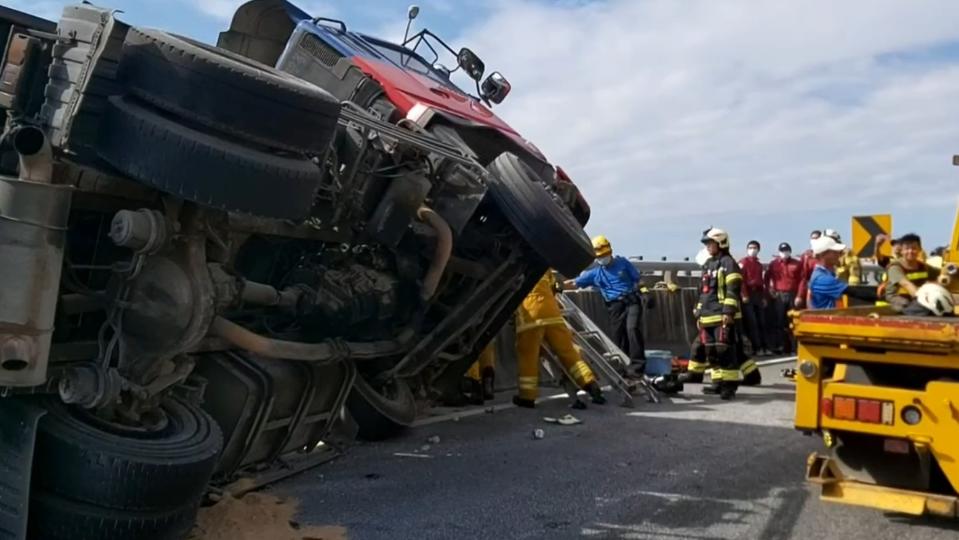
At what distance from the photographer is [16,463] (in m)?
2.90

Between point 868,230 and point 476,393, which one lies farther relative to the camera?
point 868,230

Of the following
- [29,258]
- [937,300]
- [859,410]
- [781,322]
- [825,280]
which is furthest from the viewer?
[781,322]

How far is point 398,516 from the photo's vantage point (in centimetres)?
433

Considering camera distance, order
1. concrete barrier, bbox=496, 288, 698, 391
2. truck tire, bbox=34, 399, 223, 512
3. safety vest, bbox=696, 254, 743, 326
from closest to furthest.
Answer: truck tire, bbox=34, 399, 223, 512 < safety vest, bbox=696, 254, 743, 326 < concrete barrier, bbox=496, 288, 698, 391

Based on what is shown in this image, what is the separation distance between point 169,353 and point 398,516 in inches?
62.5

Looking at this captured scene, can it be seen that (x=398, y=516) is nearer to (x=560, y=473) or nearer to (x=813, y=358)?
(x=560, y=473)

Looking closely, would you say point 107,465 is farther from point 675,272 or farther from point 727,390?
point 675,272

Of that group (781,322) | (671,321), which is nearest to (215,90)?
(671,321)

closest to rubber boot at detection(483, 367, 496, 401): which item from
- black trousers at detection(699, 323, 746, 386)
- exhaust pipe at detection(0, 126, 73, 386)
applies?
black trousers at detection(699, 323, 746, 386)

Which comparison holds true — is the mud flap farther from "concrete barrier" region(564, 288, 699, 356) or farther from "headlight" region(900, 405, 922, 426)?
"concrete barrier" region(564, 288, 699, 356)

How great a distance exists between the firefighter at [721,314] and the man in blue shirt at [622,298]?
0.84 metres

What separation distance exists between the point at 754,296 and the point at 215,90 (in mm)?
11046

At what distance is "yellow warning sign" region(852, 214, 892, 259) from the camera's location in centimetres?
872

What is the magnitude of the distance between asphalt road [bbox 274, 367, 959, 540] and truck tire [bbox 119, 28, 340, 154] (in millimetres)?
1874
